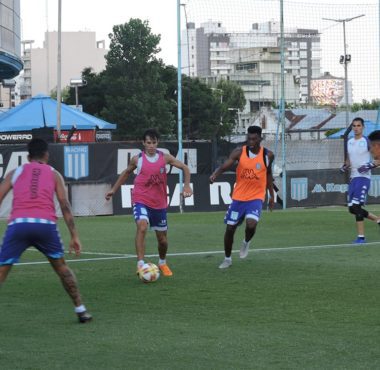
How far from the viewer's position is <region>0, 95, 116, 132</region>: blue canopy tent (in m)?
42.4

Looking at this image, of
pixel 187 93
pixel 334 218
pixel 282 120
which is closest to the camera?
pixel 334 218

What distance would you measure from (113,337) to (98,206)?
20878mm

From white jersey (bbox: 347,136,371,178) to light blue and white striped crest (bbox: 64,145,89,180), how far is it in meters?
13.5

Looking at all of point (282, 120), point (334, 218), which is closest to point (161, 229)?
point (334, 218)

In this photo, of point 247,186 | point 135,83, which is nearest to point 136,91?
point 135,83

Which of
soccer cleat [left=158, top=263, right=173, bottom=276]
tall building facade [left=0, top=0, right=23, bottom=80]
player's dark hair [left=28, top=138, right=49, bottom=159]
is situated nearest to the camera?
player's dark hair [left=28, top=138, right=49, bottom=159]

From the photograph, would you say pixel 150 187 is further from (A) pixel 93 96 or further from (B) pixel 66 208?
(A) pixel 93 96

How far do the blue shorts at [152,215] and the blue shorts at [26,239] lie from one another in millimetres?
3763

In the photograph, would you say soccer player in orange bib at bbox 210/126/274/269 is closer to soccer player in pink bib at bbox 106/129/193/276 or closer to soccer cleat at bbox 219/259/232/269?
soccer cleat at bbox 219/259/232/269

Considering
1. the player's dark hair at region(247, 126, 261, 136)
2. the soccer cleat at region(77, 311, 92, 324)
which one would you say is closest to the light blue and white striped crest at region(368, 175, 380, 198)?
the player's dark hair at region(247, 126, 261, 136)

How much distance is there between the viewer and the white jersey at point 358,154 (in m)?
17.0

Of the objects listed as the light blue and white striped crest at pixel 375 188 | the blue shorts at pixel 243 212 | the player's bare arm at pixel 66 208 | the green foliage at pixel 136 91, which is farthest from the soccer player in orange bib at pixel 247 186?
the green foliage at pixel 136 91

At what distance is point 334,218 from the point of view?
2436 centimetres

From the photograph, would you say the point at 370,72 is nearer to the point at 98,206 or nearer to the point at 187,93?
the point at 98,206
